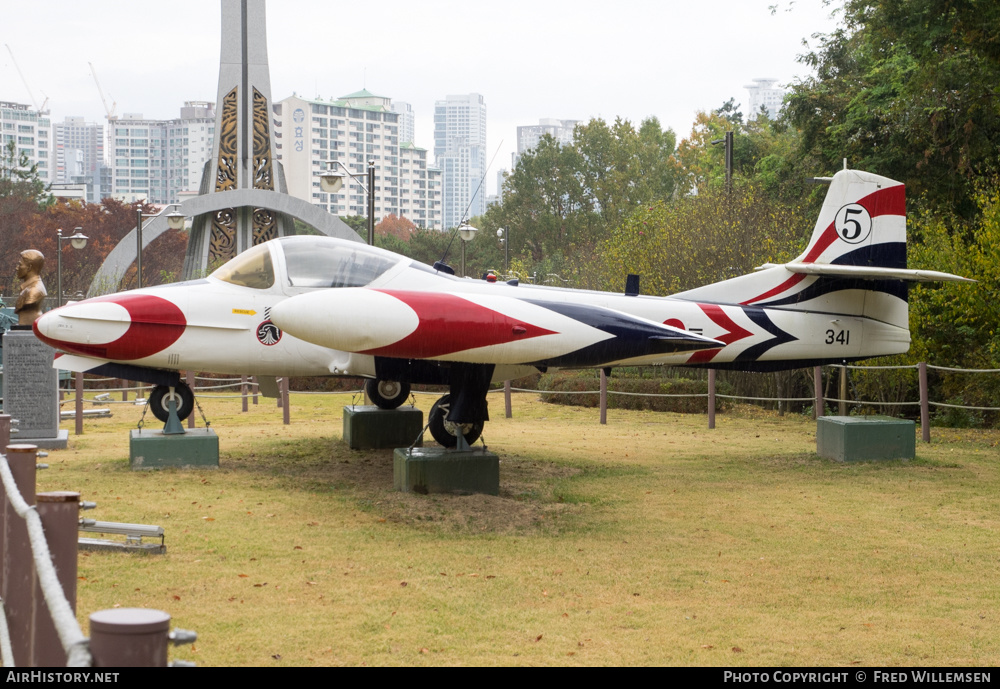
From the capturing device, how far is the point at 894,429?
1250cm

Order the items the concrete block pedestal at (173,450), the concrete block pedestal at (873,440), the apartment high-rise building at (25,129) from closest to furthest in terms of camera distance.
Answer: the concrete block pedestal at (173,450) < the concrete block pedestal at (873,440) < the apartment high-rise building at (25,129)

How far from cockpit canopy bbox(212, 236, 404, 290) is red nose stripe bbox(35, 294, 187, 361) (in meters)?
0.79

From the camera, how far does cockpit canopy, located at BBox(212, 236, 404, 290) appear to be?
1077 cm

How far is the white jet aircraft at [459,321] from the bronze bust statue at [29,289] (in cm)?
242

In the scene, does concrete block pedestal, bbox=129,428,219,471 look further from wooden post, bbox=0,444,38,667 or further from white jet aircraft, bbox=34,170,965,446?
wooden post, bbox=0,444,38,667

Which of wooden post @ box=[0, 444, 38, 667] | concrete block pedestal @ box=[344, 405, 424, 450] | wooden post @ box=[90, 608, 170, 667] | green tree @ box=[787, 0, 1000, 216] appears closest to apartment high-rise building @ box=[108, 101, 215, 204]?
green tree @ box=[787, 0, 1000, 216]

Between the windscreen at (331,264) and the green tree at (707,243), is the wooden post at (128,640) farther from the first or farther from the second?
the green tree at (707,243)

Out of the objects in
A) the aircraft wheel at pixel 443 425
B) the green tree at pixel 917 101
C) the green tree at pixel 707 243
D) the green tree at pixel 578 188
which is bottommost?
the aircraft wheel at pixel 443 425

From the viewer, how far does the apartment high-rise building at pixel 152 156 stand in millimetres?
191250

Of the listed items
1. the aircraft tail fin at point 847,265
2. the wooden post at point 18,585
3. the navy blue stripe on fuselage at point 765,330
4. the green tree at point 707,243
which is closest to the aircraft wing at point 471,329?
the navy blue stripe on fuselage at point 765,330
